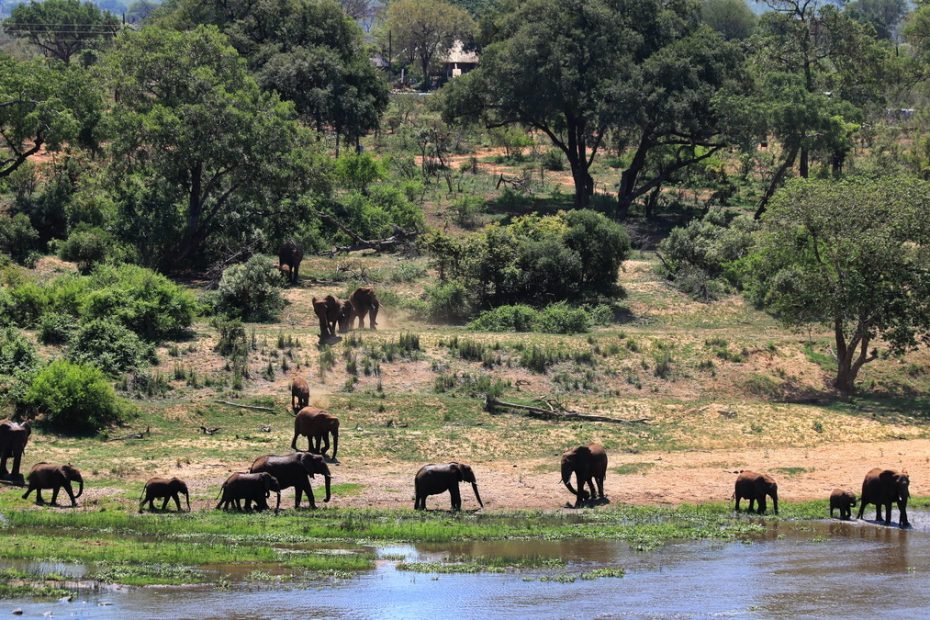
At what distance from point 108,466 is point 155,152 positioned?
20.8 m

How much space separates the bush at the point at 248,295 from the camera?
39.5 metres

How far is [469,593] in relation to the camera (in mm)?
19094

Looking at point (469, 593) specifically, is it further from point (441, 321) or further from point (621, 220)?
point (621, 220)

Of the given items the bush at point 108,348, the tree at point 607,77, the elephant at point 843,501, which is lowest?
the elephant at point 843,501

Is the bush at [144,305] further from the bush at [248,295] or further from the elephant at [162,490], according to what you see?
the elephant at [162,490]

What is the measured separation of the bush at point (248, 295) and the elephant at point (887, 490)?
1996cm

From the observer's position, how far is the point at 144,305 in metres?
34.6

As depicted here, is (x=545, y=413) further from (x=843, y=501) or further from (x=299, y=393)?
(x=843, y=501)

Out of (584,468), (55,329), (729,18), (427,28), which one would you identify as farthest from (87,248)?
(729,18)

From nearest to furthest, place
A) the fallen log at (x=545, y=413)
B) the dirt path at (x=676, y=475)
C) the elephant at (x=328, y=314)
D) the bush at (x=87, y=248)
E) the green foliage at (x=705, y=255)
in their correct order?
1. the dirt path at (x=676, y=475)
2. the fallen log at (x=545, y=413)
3. the elephant at (x=328, y=314)
4. the bush at (x=87, y=248)
5. the green foliage at (x=705, y=255)

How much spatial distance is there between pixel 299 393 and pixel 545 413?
5709mm

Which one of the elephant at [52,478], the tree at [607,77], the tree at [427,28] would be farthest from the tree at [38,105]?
the tree at [427,28]

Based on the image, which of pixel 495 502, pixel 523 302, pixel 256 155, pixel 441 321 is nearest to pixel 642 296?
pixel 523 302

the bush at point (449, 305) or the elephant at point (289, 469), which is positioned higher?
the bush at point (449, 305)
